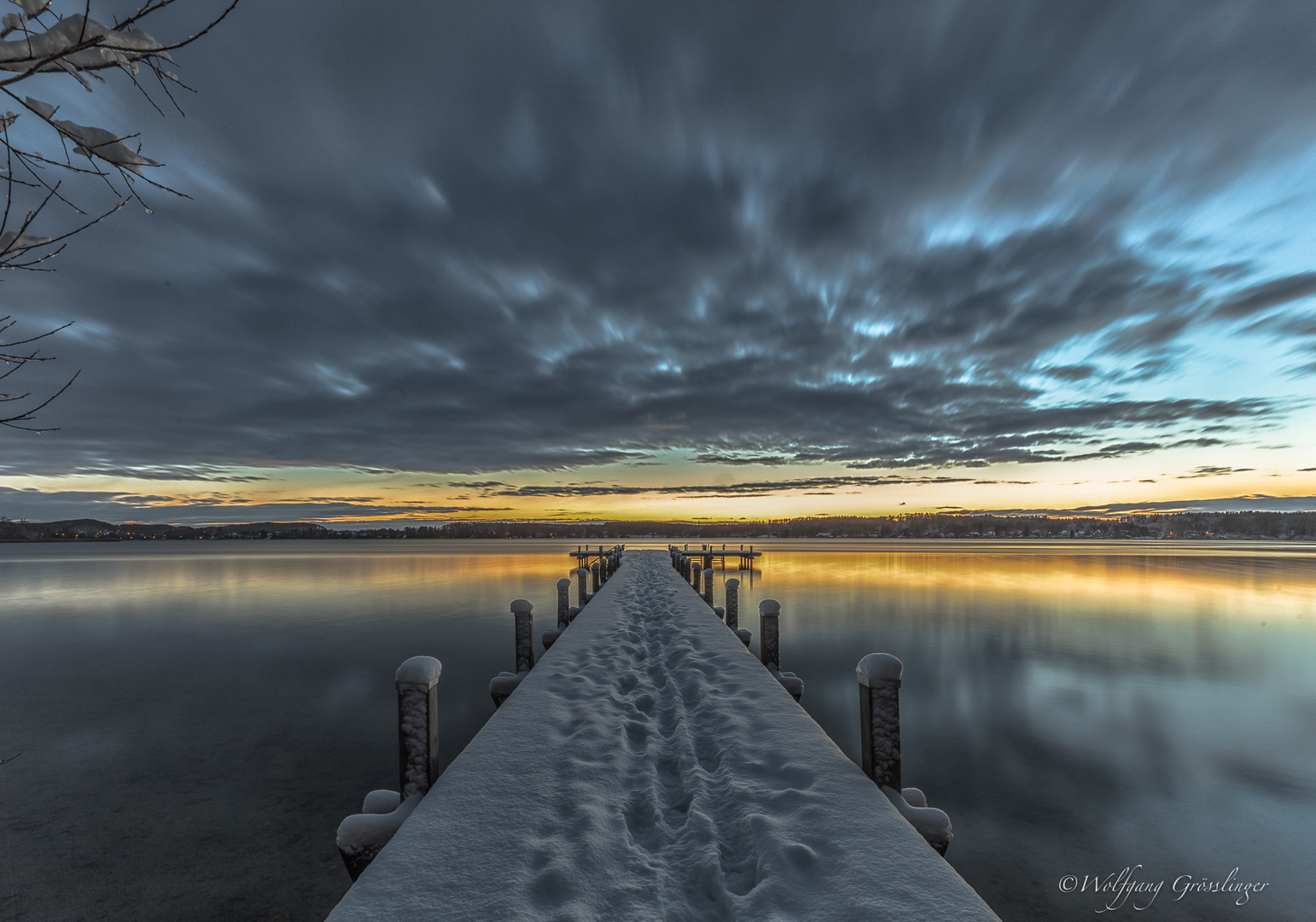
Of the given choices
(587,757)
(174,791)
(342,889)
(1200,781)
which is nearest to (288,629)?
(174,791)

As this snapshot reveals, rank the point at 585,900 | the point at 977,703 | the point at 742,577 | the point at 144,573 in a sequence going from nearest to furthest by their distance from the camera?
the point at 585,900 < the point at 977,703 < the point at 742,577 < the point at 144,573

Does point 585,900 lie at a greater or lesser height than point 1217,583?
greater

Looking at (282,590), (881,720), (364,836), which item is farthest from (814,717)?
(282,590)

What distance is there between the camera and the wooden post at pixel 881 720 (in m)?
4.01

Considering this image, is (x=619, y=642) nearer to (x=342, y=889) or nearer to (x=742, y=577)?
(x=342, y=889)

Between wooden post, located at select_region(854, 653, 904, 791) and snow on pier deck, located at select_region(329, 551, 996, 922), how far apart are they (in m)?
0.18

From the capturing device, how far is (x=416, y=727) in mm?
4141

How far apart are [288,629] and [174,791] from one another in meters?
16.5

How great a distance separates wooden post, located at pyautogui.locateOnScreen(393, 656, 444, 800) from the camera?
4086mm

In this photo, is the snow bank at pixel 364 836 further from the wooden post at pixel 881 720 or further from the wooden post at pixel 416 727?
Result: the wooden post at pixel 881 720

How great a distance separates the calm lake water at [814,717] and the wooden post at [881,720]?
404 centimetres

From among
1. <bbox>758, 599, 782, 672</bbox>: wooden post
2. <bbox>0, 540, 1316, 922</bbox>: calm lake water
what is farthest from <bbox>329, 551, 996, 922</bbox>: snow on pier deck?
<bbox>0, 540, 1316, 922</bbox>: calm lake water

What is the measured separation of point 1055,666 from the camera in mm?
16688

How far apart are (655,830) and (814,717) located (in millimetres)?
10469
